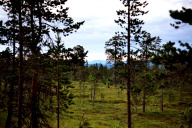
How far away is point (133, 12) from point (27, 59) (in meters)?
11.1

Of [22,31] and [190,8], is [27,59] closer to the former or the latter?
[22,31]

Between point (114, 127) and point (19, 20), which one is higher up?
point (19, 20)

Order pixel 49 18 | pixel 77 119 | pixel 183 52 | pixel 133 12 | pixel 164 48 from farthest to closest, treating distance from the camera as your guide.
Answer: pixel 77 119, pixel 133 12, pixel 49 18, pixel 164 48, pixel 183 52

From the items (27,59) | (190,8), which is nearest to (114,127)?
(27,59)

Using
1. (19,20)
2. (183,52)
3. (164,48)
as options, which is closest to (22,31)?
(19,20)

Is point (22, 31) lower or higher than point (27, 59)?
higher

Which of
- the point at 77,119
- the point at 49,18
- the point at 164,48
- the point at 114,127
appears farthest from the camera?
the point at 77,119

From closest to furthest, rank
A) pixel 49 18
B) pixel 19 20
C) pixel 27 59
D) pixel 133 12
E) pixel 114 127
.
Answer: pixel 19 20, pixel 27 59, pixel 49 18, pixel 133 12, pixel 114 127

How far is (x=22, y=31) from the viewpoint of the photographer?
30.7 ft

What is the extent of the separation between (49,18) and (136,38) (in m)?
8.75

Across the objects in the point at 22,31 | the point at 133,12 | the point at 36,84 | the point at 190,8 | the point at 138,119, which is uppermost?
the point at 133,12

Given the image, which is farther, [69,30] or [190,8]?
[69,30]

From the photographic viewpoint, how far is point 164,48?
796cm

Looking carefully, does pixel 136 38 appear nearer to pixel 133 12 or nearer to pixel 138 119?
pixel 133 12
